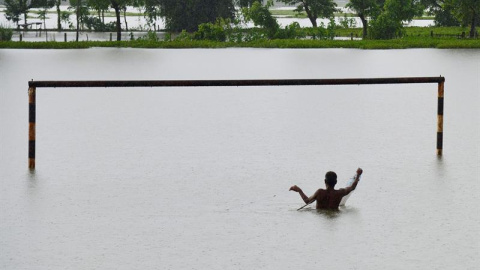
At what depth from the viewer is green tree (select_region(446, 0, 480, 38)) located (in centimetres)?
7294

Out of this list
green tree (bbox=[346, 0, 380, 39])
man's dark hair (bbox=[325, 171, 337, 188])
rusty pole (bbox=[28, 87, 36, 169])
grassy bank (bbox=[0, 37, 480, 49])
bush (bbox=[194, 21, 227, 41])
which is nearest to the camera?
man's dark hair (bbox=[325, 171, 337, 188])

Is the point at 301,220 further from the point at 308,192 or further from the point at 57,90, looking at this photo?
the point at 57,90

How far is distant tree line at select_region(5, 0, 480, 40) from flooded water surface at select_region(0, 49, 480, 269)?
156ft

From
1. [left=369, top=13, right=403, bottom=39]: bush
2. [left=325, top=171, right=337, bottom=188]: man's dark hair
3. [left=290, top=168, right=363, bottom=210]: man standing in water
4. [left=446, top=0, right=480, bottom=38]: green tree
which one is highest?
[left=446, top=0, right=480, bottom=38]: green tree

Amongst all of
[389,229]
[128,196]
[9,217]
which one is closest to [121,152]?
[128,196]

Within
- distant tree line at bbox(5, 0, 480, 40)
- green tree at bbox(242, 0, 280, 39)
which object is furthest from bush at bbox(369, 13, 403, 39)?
green tree at bbox(242, 0, 280, 39)

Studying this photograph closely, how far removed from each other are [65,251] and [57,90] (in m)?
19.1

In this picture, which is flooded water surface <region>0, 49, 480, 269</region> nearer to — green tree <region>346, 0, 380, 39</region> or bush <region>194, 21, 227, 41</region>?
bush <region>194, 21, 227, 41</region>

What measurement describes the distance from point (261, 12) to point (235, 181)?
63.9 metres

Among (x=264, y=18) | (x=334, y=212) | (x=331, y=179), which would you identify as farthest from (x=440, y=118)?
(x=264, y=18)

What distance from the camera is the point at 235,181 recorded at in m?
13.1

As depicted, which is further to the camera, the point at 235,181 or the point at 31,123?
the point at 31,123

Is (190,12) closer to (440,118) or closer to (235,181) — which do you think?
(440,118)

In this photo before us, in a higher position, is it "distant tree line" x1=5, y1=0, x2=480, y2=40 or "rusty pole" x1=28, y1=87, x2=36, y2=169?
"distant tree line" x1=5, y1=0, x2=480, y2=40
